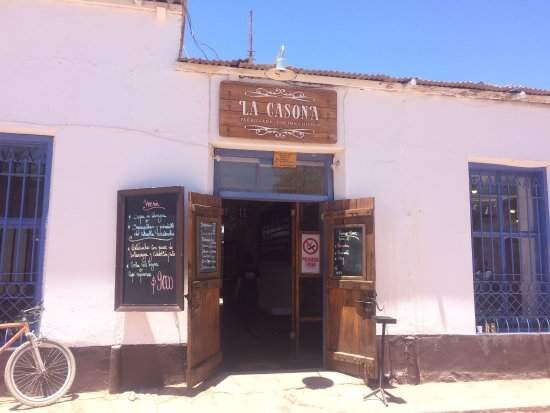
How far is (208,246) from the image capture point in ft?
18.8

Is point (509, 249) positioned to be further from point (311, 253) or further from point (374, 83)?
A: point (374, 83)

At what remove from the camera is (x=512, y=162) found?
271 inches

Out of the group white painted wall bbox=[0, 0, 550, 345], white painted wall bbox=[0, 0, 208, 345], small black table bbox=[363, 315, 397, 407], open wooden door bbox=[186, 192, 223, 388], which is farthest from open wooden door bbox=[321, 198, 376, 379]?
white painted wall bbox=[0, 0, 208, 345]

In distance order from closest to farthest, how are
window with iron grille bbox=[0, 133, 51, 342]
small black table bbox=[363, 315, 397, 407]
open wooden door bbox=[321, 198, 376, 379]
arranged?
small black table bbox=[363, 315, 397, 407], window with iron grille bbox=[0, 133, 51, 342], open wooden door bbox=[321, 198, 376, 379]

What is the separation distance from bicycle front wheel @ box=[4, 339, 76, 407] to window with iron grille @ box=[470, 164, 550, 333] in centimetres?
543

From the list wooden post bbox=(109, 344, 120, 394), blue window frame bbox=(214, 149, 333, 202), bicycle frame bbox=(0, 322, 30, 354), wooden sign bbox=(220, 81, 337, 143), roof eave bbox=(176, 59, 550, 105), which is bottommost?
wooden post bbox=(109, 344, 120, 394)

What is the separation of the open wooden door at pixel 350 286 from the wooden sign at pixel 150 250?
204cm

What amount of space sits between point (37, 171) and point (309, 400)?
169 inches

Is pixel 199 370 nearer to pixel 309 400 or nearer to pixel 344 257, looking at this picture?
pixel 309 400

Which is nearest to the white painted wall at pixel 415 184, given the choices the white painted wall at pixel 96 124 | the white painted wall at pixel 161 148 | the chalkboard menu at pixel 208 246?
the white painted wall at pixel 161 148

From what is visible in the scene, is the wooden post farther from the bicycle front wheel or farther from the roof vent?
the roof vent

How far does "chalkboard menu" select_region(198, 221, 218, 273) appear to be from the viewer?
5.59 meters

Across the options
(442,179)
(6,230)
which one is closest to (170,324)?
(6,230)

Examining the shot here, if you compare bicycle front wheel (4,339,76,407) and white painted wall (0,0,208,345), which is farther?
white painted wall (0,0,208,345)
